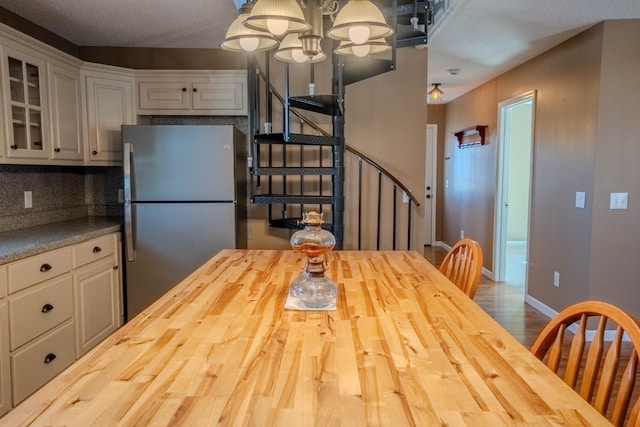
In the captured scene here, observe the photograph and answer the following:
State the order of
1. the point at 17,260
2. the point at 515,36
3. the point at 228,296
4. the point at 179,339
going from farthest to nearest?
the point at 515,36
the point at 17,260
the point at 228,296
the point at 179,339

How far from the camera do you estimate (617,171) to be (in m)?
3.20

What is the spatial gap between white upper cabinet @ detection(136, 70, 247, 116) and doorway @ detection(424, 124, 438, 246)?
162 inches

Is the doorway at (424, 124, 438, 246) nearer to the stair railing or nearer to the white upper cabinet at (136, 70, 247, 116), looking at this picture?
the stair railing

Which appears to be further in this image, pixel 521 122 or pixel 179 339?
pixel 521 122

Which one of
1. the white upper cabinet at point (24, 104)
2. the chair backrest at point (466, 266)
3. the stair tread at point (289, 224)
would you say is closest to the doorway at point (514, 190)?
the stair tread at point (289, 224)

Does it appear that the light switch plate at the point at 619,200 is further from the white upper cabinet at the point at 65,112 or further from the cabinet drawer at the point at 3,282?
the white upper cabinet at the point at 65,112

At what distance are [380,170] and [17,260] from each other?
104 inches

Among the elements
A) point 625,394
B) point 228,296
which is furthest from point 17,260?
point 625,394

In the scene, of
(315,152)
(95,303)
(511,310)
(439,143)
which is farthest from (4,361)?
(439,143)

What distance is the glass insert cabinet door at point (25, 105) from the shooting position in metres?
2.68

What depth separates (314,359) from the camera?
104cm

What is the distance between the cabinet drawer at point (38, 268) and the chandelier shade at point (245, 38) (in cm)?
151

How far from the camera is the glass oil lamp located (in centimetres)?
144

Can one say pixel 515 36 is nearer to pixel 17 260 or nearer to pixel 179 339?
pixel 179 339
